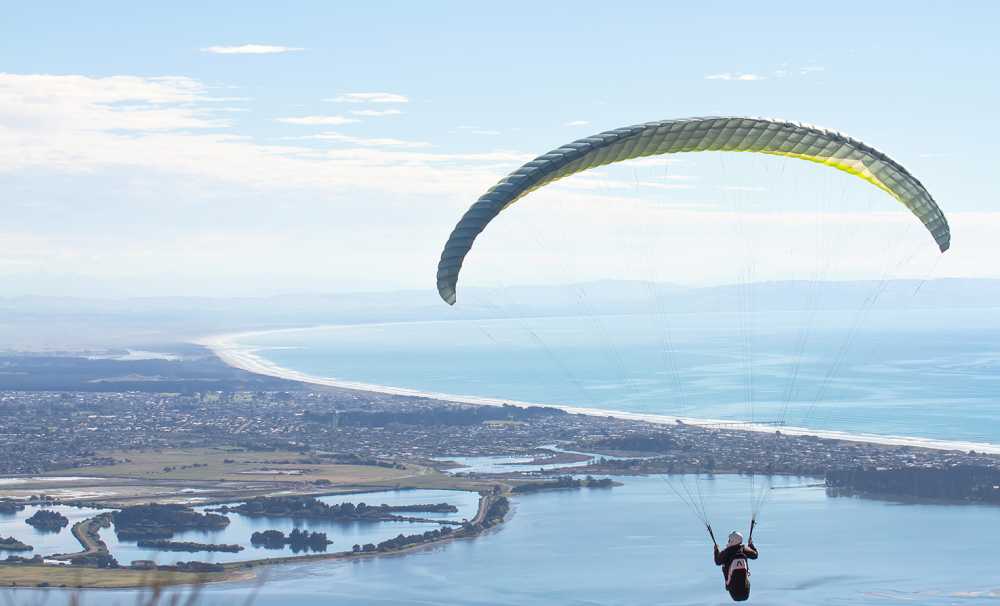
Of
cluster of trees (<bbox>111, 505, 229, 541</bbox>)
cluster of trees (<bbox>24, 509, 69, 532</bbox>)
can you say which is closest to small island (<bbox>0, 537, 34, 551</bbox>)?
cluster of trees (<bbox>24, 509, 69, 532</bbox>)

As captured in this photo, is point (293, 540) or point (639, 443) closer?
point (293, 540)

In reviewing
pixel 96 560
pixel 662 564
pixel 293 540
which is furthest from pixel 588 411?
pixel 96 560

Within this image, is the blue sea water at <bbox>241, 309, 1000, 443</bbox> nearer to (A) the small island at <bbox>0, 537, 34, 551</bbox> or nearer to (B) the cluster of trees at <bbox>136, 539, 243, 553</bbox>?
(B) the cluster of trees at <bbox>136, 539, 243, 553</bbox>

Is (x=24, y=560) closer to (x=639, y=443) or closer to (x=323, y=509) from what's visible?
(x=323, y=509)

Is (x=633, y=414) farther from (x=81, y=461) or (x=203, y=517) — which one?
(x=203, y=517)

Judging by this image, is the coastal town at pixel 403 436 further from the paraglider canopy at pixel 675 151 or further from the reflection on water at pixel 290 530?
the paraglider canopy at pixel 675 151

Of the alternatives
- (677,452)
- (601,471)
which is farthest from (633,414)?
(601,471)
